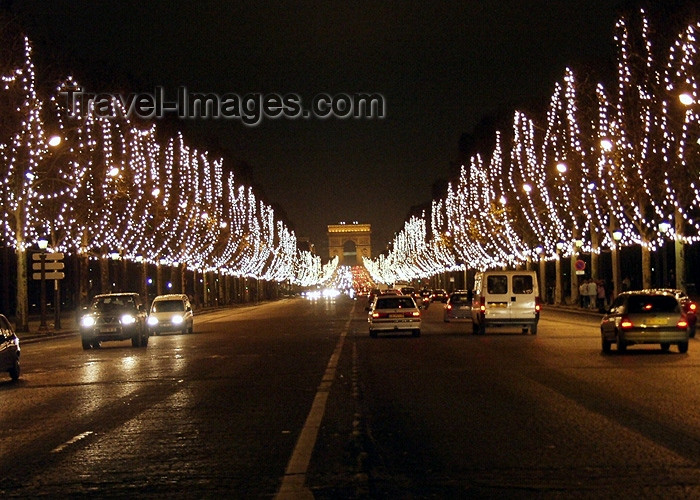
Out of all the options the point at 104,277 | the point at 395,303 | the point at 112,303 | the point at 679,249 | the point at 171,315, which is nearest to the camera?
the point at 112,303

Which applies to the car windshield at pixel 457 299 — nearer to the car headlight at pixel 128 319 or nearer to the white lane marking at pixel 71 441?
the car headlight at pixel 128 319

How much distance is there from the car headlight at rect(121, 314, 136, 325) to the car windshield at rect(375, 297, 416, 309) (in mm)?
8259

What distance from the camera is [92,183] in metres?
59.7

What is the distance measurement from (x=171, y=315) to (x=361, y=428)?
34849 millimetres

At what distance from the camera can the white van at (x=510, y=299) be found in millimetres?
39094

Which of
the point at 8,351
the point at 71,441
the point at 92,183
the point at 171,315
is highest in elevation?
the point at 92,183

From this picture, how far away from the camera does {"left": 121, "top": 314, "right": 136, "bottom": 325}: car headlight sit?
37.2 metres

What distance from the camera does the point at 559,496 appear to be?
380 inches

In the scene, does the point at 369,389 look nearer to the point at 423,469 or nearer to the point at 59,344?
the point at 423,469

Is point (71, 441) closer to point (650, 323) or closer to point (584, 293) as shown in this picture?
point (650, 323)

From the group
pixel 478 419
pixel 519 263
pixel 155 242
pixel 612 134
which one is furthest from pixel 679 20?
pixel 519 263

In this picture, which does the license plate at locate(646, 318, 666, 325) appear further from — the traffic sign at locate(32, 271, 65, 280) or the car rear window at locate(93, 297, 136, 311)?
the traffic sign at locate(32, 271, 65, 280)

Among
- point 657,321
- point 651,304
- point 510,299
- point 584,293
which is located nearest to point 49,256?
point 510,299

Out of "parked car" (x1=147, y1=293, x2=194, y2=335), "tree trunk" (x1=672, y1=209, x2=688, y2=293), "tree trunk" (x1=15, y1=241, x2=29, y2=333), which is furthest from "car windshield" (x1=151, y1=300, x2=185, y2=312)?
"tree trunk" (x1=672, y1=209, x2=688, y2=293)
